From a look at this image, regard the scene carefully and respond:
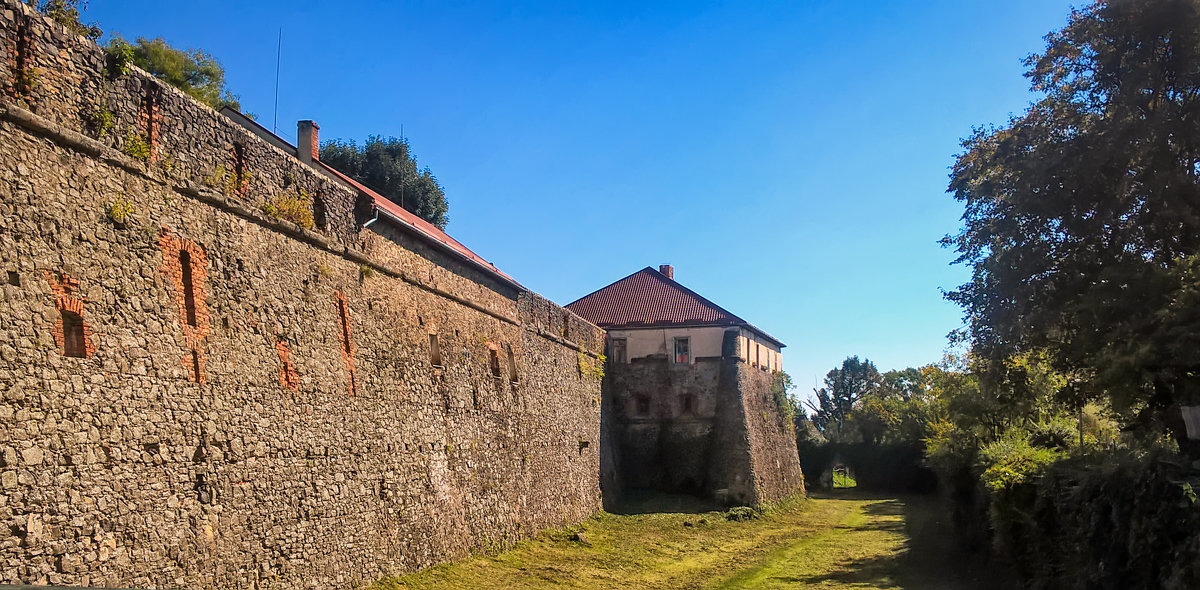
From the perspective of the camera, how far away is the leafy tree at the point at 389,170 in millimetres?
31000

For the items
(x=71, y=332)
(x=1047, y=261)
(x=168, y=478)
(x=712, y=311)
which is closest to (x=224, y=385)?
(x=168, y=478)

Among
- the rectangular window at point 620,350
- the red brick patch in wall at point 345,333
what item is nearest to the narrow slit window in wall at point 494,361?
the red brick patch in wall at point 345,333

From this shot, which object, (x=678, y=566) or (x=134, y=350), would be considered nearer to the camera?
(x=134, y=350)

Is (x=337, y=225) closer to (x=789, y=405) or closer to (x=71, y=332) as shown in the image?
(x=71, y=332)

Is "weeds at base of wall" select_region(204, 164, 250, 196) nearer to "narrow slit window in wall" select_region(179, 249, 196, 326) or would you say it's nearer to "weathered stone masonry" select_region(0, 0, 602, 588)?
"weathered stone masonry" select_region(0, 0, 602, 588)

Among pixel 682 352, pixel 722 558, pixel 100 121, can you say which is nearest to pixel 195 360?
pixel 100 121

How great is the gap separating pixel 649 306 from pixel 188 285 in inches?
857

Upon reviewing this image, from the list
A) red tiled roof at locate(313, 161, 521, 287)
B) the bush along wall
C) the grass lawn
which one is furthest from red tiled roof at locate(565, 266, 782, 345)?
the bush along wall

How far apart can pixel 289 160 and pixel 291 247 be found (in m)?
1.13

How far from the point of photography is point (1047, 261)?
12828mm

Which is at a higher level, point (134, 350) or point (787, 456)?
point (134, 350)

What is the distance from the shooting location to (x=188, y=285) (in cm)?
873

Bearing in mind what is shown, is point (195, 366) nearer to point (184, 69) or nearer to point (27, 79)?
point (27, 79)

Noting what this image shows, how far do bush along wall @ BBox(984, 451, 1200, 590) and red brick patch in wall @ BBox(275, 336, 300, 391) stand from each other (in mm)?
9164
